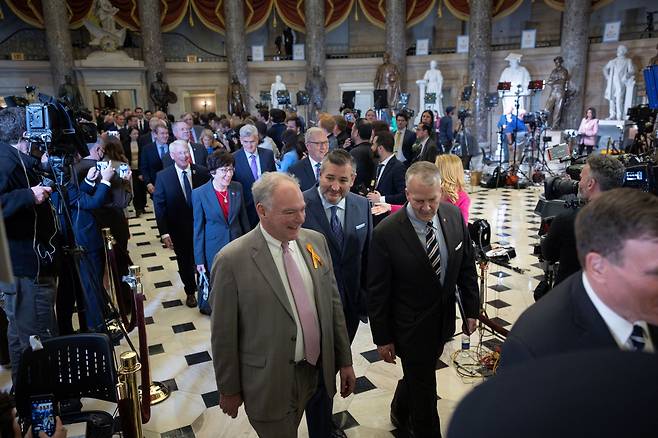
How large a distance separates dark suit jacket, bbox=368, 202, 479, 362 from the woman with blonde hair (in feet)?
3.75

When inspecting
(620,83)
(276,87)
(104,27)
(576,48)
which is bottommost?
(620,83)

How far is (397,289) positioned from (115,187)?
285 centimetres

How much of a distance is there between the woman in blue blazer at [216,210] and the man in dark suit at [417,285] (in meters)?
2.01

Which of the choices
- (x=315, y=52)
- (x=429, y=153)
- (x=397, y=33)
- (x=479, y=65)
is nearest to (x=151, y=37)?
(x=315, y=52)

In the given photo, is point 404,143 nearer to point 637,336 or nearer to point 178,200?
A: point 178,200

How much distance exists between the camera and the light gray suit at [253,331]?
6.61 feet

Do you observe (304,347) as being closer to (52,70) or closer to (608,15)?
(52,70)

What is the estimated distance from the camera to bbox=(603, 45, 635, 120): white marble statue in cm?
1554

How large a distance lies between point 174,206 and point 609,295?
4312mm

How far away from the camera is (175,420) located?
3.22 m

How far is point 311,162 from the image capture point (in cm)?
434

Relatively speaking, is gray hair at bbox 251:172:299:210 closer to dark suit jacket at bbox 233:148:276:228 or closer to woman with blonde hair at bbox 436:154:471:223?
woman with blonde hair at bbox 436:154:471:223

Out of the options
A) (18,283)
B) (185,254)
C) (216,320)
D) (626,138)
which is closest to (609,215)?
(216,320)

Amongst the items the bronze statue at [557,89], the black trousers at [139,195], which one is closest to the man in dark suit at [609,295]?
the black trousers at [139,195]
